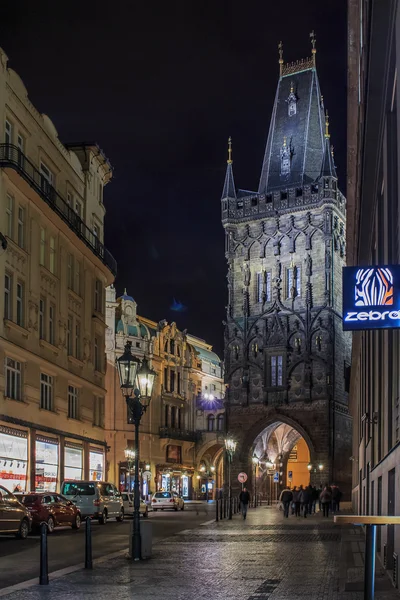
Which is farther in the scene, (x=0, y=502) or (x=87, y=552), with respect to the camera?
(x=0, y=502)

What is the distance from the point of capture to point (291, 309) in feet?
261

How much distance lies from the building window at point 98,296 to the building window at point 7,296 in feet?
41.6

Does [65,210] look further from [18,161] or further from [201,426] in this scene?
[201,426]

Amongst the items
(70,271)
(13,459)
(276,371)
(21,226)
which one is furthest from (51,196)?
(276,371)

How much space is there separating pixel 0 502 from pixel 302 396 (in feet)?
180

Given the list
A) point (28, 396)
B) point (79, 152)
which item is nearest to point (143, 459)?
point (79, 152)

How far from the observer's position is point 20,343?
120 feet

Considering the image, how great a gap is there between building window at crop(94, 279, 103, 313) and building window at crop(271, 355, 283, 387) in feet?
105

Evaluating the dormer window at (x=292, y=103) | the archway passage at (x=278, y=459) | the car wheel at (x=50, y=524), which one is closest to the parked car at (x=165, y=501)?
the archway passage at (x=278, y=459)

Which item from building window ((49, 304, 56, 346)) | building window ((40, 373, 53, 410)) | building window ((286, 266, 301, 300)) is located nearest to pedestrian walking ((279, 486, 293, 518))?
building window ((40, 373, 53, 410))

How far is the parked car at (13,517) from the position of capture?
83.0 ft

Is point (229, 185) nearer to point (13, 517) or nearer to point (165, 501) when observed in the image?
point (165, 501)

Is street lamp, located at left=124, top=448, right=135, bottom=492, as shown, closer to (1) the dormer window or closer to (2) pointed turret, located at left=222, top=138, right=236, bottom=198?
(2) pointed turret, located at left=222, top=138, right=236, bottom=198

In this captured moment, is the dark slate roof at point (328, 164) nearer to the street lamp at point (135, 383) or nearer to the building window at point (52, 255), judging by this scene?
the building window at point (52, 255)
